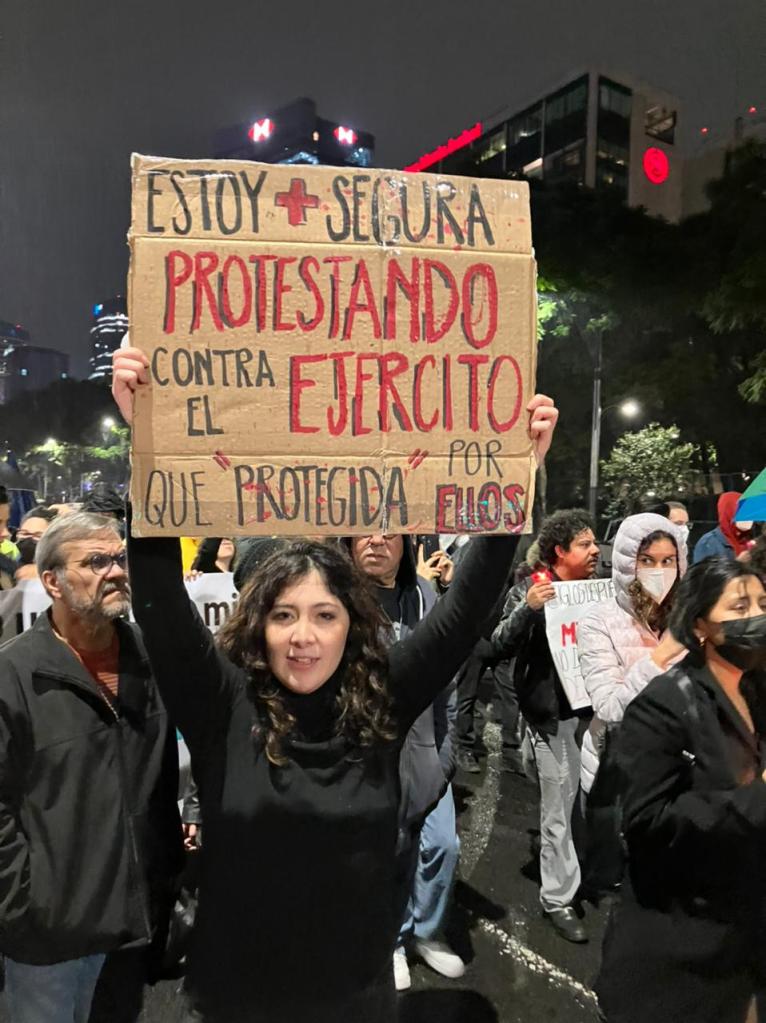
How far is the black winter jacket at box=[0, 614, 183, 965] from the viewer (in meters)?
2.15

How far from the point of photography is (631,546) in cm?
336

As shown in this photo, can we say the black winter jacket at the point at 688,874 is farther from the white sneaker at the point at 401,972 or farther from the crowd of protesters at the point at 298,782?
the white sneaker at the point at 401,972

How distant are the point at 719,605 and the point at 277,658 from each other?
1.33 metres

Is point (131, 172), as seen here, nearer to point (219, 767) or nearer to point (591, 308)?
point (219, 767)

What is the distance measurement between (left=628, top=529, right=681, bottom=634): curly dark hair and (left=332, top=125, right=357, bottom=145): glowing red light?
469 ft

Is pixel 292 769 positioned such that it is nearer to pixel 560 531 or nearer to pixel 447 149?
pixel 560 531

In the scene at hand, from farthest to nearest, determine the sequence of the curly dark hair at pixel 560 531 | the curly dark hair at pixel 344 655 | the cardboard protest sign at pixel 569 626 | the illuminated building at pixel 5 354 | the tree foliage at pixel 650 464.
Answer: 1. the illuminated building at pixel 5 354
2. the tree foliage at pixel 650 464
3. the curly dark hair at pixel 560 531
4. the cardboard protest sign at pixel 569 626
5. the curly dark hair at pixel 344 655

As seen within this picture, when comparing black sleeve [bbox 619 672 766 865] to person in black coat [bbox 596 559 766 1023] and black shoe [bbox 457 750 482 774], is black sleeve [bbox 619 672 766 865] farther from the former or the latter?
black shoe [bbox 457 750 482 774]

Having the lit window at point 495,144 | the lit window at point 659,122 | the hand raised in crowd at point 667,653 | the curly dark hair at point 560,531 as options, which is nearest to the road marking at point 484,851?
the hand raised in crowd at point 667,653

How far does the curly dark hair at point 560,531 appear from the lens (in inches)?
165

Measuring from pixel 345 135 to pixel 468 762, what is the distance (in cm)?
14334

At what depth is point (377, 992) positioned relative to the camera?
5.79 ft

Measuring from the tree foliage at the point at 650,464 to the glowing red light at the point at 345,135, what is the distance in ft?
404

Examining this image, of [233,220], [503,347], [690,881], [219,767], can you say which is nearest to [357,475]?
[503,347]
